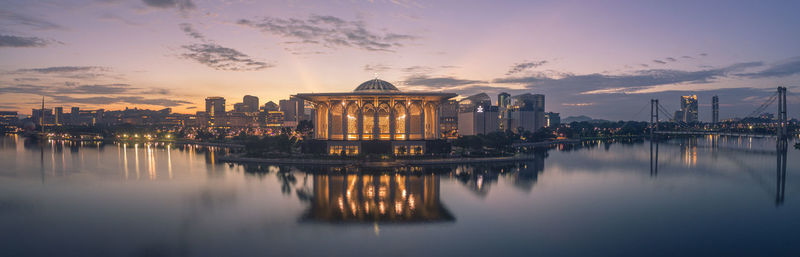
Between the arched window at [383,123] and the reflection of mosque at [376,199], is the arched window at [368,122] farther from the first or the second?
the reflection of mosque at [376,199]

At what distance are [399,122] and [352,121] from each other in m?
5.68

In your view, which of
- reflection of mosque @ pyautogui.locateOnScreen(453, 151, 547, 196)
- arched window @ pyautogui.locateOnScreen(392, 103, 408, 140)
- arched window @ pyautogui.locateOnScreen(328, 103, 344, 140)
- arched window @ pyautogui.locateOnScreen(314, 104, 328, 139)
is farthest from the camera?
arched window @ pyautogui.locateOnScreen(314, 104, 328, 139)

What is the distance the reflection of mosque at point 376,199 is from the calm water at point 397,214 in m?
0.10

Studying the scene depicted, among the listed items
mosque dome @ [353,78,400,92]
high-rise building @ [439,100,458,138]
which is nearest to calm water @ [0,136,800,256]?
mosque dome @ [353,78,400,92]

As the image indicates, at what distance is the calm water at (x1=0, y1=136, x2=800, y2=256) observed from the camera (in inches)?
611

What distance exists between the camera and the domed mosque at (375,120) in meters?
48.4

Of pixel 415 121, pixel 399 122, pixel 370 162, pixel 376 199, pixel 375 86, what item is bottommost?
pixel 376 199

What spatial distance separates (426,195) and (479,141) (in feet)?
96.8

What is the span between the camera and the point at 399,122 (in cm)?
5134

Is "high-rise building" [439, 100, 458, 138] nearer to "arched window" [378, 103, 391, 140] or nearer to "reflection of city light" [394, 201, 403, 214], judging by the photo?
"arched window" [378, 103, 391, 140]

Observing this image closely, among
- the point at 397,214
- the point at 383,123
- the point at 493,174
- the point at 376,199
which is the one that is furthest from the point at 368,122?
the point at 397,214

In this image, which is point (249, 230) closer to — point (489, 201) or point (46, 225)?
point (46, 225)

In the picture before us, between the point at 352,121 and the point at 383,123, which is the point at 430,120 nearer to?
the point at 383,123

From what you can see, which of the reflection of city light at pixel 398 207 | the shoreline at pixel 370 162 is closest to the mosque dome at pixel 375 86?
the shoreline at pixel 370 162
